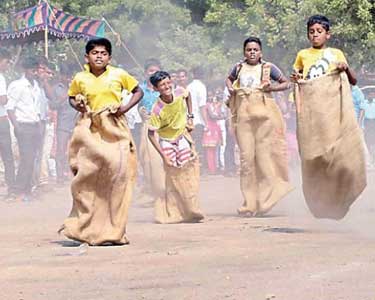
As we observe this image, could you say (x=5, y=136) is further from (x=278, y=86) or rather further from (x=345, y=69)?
(x=345, y=69)

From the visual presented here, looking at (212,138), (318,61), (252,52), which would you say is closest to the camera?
(318,61)

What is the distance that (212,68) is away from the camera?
24.1 metres

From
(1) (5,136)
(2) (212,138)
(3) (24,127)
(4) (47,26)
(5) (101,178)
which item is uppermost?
(4) (47,26)

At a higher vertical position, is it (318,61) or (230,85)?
(318,61)

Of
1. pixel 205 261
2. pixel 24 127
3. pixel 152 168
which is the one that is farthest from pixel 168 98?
pixel 24 127

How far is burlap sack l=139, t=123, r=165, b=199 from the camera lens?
12.2m

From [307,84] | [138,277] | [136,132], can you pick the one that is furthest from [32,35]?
[138,277]

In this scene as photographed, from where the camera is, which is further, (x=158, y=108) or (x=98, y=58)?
(x=158, y=108)

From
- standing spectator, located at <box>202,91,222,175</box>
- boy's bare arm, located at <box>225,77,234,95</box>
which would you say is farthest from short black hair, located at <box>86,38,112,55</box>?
standing spectator, located at <box>202,91,222,175</box>

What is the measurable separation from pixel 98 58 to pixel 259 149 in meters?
3.20

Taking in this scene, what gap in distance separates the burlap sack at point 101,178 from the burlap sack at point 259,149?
2.88m

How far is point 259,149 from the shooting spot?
1212cm

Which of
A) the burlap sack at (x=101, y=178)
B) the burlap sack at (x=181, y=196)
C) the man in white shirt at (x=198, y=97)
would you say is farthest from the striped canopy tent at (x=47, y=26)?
the burlap sack at (x=101, y=178)

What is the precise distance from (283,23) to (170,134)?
10.1m
